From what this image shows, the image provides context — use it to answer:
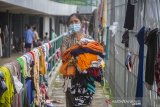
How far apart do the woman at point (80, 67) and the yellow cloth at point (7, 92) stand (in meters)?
1.44

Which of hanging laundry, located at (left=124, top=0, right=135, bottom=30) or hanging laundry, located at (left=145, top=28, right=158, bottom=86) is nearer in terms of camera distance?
hanging laundry, located at (left=145, top=28, right=158, bottom=86)

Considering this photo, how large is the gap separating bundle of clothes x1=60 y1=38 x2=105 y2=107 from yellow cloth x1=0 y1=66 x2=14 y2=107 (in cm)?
144

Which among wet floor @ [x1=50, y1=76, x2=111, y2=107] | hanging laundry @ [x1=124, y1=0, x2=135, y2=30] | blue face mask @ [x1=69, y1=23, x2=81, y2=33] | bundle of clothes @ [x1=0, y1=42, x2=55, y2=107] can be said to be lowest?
wet floor @ [x1=50, y1=76, x2=111, y2=107]

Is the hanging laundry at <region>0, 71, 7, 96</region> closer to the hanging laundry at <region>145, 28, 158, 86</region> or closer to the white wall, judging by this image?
the hanging laundry at <region>145, 28, 158, 86</region>

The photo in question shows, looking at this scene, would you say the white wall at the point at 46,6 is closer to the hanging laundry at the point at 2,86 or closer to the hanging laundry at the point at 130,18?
the hanging laundry at the point at 130,18

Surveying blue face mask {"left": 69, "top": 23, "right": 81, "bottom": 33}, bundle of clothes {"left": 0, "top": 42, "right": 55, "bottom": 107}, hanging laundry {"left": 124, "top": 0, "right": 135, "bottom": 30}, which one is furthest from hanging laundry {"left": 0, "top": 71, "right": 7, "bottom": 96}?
hanging laundry {"left": 124, "top": 0, "right": 135, "bottom": 30}

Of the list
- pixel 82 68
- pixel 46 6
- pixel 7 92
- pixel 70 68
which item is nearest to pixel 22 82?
pixel 70 68

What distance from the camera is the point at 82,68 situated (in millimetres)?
5871

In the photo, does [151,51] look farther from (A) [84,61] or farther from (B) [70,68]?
(B) [70,68]

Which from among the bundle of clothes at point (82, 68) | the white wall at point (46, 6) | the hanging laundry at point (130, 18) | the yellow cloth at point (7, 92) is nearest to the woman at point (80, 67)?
the bundle of clothes at point (82, 68)

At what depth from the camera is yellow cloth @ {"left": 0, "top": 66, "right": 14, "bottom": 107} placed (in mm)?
4375

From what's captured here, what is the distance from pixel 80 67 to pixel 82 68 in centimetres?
3

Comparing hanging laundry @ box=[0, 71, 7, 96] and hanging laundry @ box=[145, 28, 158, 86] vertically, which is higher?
hanging laundry @ box=[145, 28, 158, 86]

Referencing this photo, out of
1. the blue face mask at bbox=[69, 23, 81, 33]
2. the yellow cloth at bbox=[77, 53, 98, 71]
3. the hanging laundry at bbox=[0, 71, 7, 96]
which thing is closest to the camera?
the hanging laundry at bbox=[0, 71, 7, 96]
